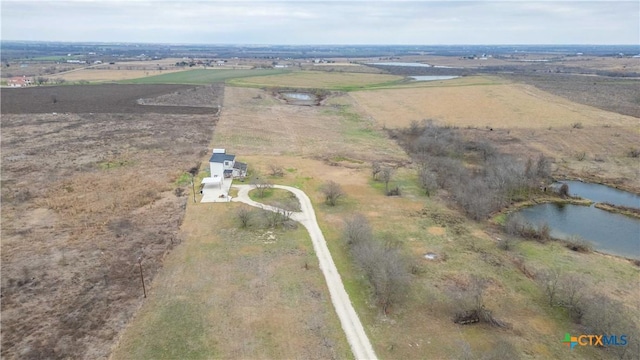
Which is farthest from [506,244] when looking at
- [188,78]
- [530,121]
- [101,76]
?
[101,76]

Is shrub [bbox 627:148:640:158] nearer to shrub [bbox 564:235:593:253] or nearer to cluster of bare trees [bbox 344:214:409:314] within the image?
shrub [bbox 564:235:593:253]

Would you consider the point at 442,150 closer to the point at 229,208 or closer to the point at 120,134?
the point at 229,208

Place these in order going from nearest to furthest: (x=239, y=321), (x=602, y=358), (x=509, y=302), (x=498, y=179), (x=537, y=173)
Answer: (x=602, y=358) → (x=239, y=321) → (x=509, y=302) → (x=498, y=179) → (x=537, y=173)

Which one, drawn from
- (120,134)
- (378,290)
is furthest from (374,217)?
(120,134)

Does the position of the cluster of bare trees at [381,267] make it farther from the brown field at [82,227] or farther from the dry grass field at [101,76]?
the dry grass field at [101,76]

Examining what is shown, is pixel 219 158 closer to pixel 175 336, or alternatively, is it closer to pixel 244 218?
pixel 244 218

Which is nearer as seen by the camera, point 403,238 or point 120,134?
point 403,238
